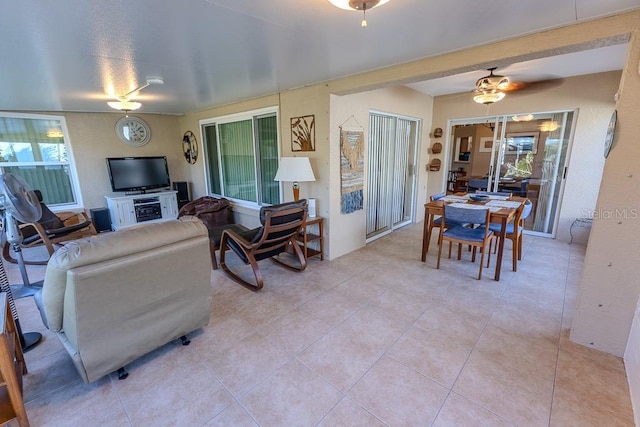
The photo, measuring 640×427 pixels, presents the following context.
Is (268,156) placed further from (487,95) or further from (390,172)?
(487,95)

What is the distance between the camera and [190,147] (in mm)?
5902

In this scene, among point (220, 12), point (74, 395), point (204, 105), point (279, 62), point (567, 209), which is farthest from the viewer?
point (204, 105)

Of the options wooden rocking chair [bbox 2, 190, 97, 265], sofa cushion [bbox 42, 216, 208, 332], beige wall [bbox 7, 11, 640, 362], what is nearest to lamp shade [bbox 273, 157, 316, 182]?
beige wall [bbox 7, 11, 640, 362]

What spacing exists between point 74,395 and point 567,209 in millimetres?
5890

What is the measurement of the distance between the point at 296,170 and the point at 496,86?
2.59 m

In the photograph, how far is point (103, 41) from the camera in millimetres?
1960

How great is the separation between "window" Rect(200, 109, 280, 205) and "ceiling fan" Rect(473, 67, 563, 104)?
270 centimetres

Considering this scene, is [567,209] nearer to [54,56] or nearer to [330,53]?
[330,53]

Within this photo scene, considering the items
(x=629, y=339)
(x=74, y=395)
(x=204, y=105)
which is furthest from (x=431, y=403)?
(x=204, y=105)

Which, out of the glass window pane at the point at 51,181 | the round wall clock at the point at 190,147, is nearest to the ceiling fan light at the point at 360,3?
the round wall clock at the point at 190,147

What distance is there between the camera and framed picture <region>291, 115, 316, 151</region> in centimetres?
351

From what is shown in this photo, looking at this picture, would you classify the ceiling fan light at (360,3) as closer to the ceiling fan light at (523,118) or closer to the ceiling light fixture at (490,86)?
the ceiling light fixture at (490,86)

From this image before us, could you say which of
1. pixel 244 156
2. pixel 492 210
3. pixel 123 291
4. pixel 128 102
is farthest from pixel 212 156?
pixel 492 210

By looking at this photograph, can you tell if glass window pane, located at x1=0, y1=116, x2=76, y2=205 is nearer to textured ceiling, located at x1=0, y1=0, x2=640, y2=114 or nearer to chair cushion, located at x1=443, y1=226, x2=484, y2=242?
textured ceiling, located at x1=0, y1=0, x2=640, y2=114
